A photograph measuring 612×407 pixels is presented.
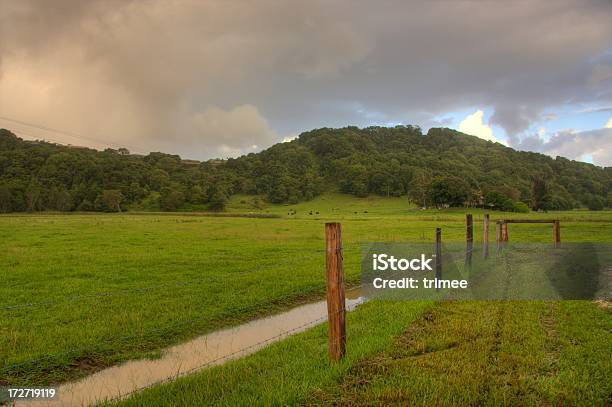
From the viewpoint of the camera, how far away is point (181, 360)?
358 inches

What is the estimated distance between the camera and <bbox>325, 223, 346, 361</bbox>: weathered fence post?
687 cm

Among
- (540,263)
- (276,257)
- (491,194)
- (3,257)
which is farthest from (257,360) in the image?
(491,194)

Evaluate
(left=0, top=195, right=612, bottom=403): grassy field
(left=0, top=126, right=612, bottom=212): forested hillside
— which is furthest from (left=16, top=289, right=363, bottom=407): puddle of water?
(left=0, top=126, right=612, bottom=212): forested hillside

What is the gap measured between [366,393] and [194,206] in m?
151

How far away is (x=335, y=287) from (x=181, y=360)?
4341mm

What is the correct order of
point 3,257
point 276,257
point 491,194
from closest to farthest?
point 3,257 < point 276,257 < point 491,194

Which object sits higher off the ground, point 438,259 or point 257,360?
point 438,259

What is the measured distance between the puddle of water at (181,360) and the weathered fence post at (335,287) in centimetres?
286

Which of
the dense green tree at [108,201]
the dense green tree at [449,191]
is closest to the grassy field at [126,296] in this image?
the dense green tree at [449,191]

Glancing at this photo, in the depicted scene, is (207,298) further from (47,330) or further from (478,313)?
(478,313)

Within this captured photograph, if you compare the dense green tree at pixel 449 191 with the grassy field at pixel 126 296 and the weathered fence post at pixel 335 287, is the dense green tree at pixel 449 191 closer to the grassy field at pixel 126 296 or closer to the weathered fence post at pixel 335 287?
the grassy field at pixel 126 296

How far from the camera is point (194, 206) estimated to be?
496 ft

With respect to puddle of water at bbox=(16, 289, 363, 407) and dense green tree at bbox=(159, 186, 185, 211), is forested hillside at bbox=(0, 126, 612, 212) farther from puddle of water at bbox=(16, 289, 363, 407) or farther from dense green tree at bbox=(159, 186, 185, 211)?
puddle of water at bbox=(16, 289, 363, 407)

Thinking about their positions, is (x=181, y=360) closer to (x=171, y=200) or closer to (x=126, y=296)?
(x=126, y=296)
